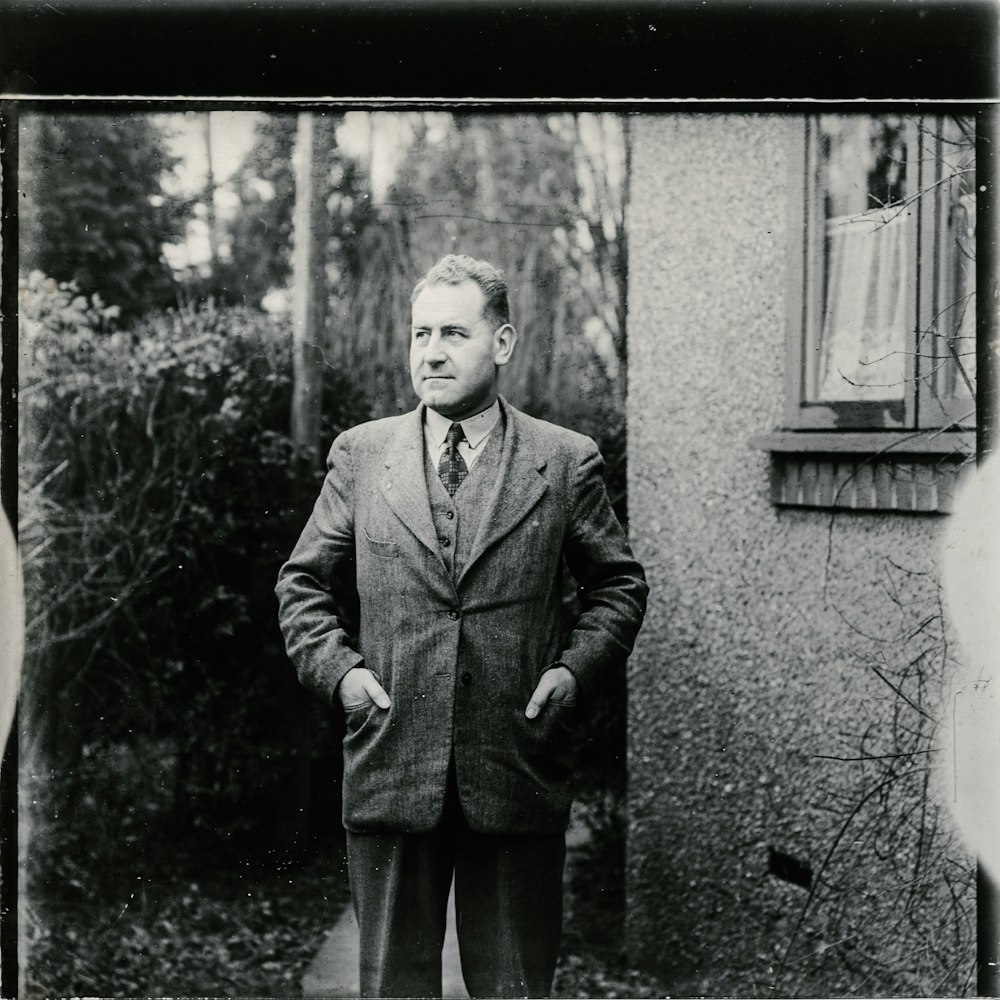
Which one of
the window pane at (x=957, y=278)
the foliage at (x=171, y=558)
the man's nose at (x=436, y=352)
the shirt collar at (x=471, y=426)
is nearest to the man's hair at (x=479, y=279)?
the man's nose at (x=436, y=352)

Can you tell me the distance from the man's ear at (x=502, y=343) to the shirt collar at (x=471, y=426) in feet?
0.46

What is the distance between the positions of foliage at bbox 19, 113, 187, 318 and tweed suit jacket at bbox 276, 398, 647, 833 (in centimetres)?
118

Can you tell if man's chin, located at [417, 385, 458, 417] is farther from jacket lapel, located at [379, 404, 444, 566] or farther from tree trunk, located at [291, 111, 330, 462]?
tree trunk, located at [291, 111, 330, 462]

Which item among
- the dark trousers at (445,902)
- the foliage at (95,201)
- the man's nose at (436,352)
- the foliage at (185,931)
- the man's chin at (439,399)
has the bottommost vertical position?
the foliage at (185,931)

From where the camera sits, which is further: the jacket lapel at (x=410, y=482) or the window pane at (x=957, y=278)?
the window pane at (x=957, y=278)

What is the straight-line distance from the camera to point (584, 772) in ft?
15.5

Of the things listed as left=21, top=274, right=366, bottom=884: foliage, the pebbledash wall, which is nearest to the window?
the pebbledash wall

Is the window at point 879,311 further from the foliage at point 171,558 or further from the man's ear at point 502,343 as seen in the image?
the foliage at point 171,558

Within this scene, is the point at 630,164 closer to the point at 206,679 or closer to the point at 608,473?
the point at 608,473

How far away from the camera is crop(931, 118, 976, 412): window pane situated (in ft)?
11.4

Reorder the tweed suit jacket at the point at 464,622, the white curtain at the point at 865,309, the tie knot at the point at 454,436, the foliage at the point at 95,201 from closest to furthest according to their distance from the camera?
the tweed suit jacket at the point at 464,622 < the tie knot at the point at 454,436 < the foliage at the point at 95,201 < the white curtain at the point at 865,309

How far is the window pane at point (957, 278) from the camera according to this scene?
3482 mm

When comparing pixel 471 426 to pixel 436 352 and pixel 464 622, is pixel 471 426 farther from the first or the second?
pixel 464 622

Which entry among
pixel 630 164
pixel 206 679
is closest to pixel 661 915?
pixel 206 679
